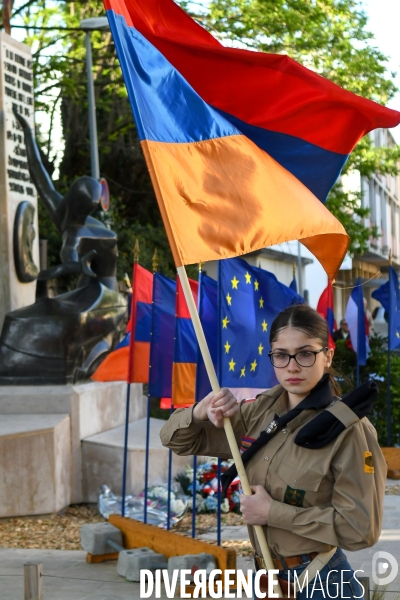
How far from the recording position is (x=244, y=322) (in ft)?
21.4

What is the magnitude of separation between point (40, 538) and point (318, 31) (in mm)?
14320

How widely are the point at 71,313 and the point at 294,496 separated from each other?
7632 mm

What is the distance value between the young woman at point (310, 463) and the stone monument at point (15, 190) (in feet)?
28.3

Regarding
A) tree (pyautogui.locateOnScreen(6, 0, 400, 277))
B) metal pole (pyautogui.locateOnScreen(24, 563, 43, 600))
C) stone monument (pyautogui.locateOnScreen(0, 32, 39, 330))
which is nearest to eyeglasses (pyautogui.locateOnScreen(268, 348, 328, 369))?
metal pole (pyautogui.locateOnScreen(24, 563, 43, 600))

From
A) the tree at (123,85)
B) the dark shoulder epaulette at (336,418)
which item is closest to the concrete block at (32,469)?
the dark shoulder epaulette at (336,418)

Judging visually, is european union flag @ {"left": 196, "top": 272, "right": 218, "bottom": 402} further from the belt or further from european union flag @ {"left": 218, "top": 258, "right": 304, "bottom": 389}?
the belt

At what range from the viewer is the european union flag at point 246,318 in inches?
255

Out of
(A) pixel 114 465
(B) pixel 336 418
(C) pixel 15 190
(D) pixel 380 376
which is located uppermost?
(C) pixel 15 190

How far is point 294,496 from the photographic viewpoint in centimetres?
308

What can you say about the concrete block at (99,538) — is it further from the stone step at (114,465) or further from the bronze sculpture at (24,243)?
the bronze sculpture at (24,243)

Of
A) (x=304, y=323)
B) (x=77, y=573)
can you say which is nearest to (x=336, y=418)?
(x=304, y=323)

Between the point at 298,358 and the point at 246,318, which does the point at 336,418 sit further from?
the point at 246,318

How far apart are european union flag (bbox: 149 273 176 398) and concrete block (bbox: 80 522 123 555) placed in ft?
3.81

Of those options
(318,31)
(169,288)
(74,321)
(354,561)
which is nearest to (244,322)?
(169,288)
